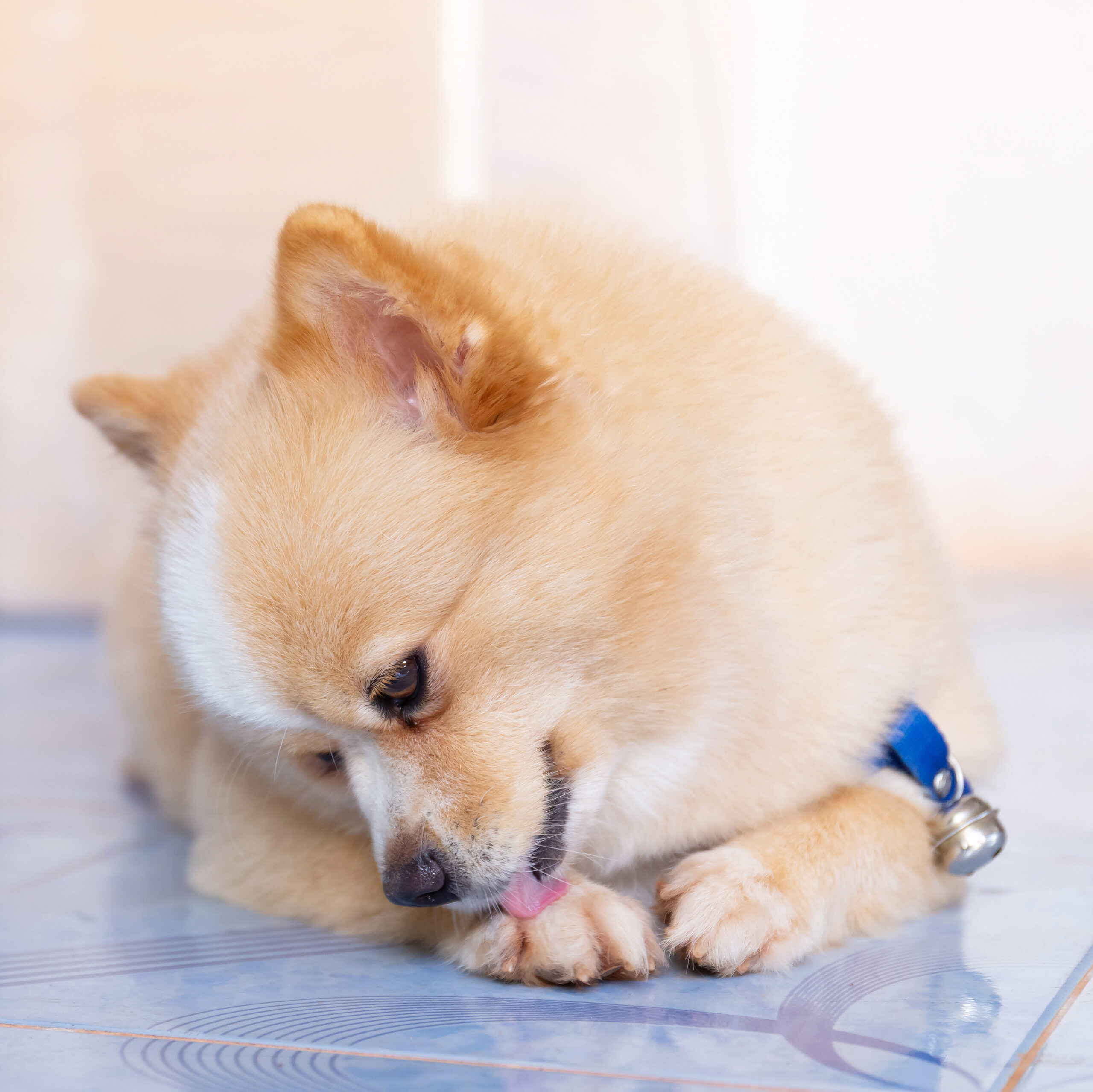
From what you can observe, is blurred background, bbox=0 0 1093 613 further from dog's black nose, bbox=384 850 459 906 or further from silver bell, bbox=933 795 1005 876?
silver bell, bbox=933 795 1005 876

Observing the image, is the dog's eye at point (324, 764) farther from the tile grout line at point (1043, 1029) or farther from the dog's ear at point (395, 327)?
the tile grout line at point (1043, 1029)

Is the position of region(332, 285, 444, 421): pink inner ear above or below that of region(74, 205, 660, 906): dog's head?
above

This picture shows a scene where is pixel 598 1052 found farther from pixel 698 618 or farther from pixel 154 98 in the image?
pixel 154 98

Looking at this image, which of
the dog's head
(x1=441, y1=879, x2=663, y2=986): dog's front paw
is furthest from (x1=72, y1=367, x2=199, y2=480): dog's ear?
(x1=441, y1=879, x2=663, y2=986): dog's front paw

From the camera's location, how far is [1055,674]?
3994 mm

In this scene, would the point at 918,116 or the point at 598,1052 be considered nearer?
the point at 598,1052

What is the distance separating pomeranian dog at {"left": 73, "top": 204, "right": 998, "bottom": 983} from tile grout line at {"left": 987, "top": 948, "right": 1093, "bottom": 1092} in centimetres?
28

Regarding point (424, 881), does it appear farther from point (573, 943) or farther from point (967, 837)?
point (967, 837)

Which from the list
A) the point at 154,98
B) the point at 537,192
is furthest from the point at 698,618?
the point at 154,98

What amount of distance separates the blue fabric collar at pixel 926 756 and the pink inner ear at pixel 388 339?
87 cm

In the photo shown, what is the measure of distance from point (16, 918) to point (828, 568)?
137 centimetres

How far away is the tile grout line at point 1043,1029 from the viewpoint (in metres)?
1.20

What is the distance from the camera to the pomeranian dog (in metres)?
1.52

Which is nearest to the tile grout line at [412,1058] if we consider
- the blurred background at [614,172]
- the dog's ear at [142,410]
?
the dog's ear at [142,410]
